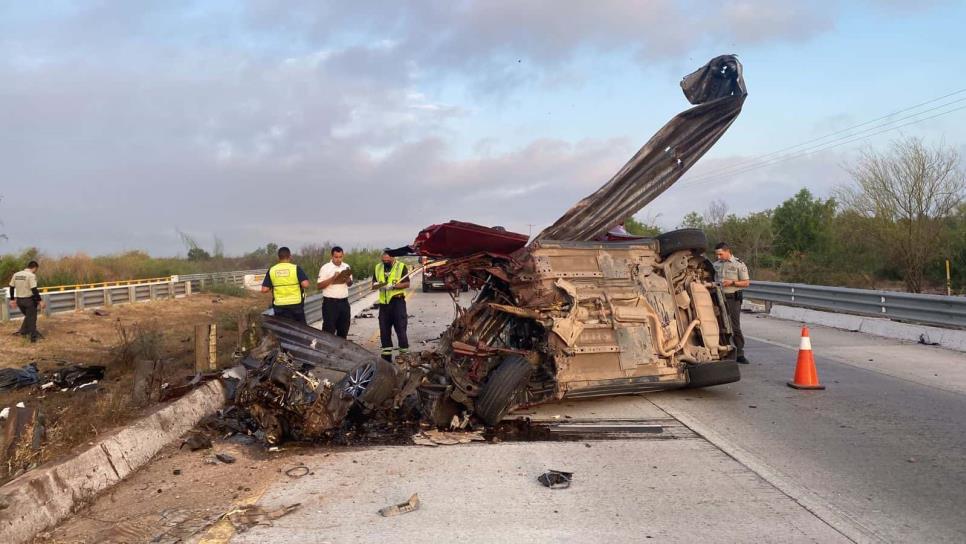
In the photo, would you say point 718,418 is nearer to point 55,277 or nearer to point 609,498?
point 609,498

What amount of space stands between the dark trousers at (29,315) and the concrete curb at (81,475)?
10836 millimetres

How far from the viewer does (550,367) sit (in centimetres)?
770

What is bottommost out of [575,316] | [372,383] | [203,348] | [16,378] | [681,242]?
[16,378]

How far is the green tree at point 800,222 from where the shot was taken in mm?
36125

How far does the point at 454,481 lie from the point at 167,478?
2274 mm

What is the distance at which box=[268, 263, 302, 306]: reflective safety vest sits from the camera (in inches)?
408

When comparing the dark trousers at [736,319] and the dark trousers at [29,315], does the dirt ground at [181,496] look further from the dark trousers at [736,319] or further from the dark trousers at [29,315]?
the dark trousers at [29,315]

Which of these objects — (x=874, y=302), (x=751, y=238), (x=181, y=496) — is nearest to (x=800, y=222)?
(x=751, y=238)

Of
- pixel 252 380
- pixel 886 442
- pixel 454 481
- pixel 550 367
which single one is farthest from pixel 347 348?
pixel 886 442

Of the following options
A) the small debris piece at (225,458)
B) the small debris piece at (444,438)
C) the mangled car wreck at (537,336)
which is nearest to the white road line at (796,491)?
the mangled car wreck at (537,336)

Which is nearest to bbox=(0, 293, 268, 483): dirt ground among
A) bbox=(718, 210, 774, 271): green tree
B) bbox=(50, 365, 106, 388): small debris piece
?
bbox=(50, 365, 106, 388): small debris piece

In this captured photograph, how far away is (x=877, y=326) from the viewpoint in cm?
1469

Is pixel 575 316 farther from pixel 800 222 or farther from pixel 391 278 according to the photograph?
pixel 800 222

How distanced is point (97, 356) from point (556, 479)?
12090 mm
